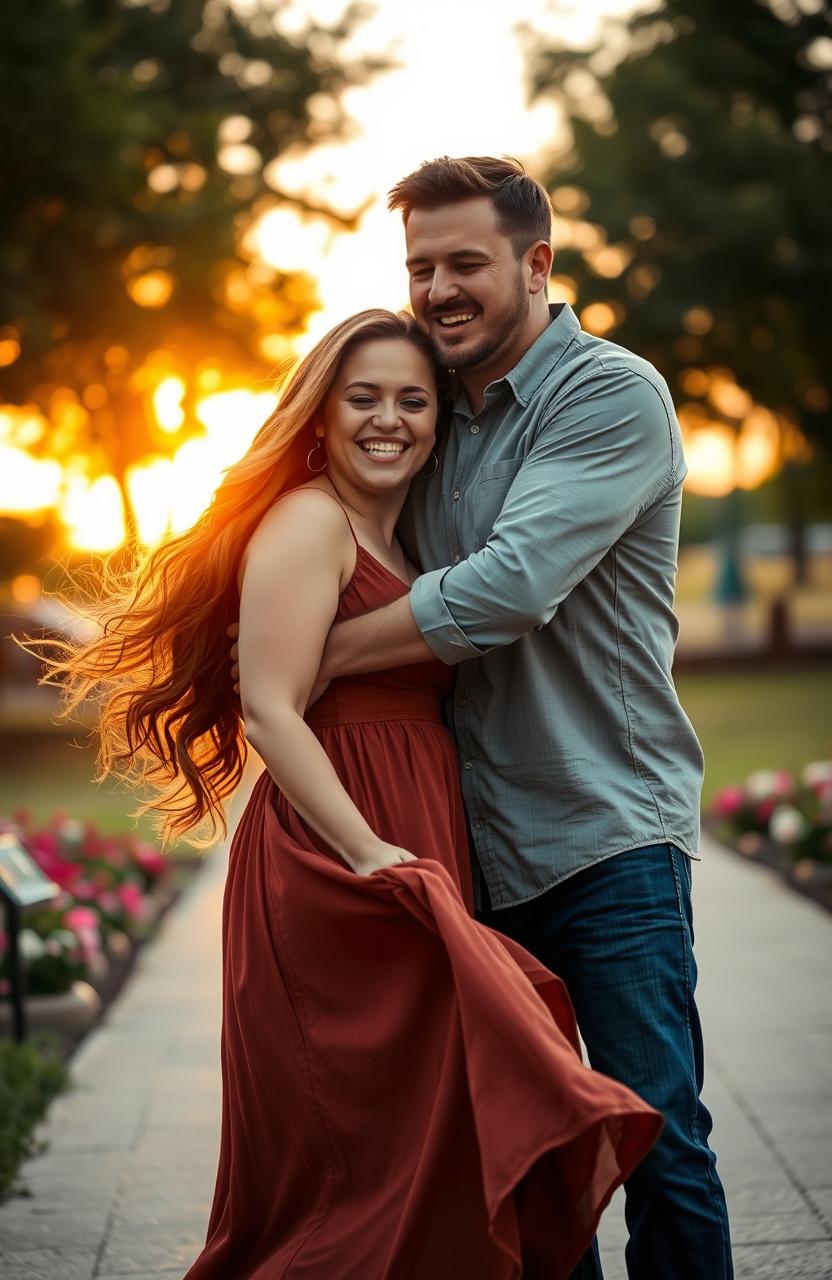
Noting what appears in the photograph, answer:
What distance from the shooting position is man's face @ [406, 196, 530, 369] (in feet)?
10.4

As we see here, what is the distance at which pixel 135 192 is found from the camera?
1800 cm

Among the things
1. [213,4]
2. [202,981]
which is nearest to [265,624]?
[202,981]

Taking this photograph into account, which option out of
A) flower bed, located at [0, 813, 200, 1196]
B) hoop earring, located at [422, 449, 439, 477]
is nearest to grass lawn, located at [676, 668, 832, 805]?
flower bed, located at [0, 813, 200, 1196]

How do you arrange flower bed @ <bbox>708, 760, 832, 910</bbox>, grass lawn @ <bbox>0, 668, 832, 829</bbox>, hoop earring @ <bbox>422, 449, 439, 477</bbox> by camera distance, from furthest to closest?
grass lawn @ <bbox>0, 668, 832, 829</bbox> → flower bed @ <bbox>708, 760, 832, 910</bbox> → hoop earring @ <bbox>422, 449, 439, 477</bbox>

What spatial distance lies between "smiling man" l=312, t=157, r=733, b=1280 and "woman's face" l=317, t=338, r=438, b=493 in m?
0.10

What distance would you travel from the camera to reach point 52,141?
1644 centimetres

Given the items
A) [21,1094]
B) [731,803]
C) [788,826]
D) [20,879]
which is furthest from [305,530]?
[731,803]

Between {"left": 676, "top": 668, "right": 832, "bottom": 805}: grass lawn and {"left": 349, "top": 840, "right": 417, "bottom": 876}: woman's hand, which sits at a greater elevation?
{"left": 349, "top": 840, "right": 417, "bottom": 876}: woman's hand

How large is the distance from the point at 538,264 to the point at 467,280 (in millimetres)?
185

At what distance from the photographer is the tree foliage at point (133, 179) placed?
16422 mm

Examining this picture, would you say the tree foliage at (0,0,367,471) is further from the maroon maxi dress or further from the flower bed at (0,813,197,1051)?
the maroon maxi dress

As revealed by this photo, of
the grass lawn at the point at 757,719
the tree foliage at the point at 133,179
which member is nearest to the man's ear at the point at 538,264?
the grass lawn at the point at 757,719

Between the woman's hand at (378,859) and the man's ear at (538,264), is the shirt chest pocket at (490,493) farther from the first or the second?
the woman's hand at (378,859)

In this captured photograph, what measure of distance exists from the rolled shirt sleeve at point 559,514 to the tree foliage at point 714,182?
2328 cm
